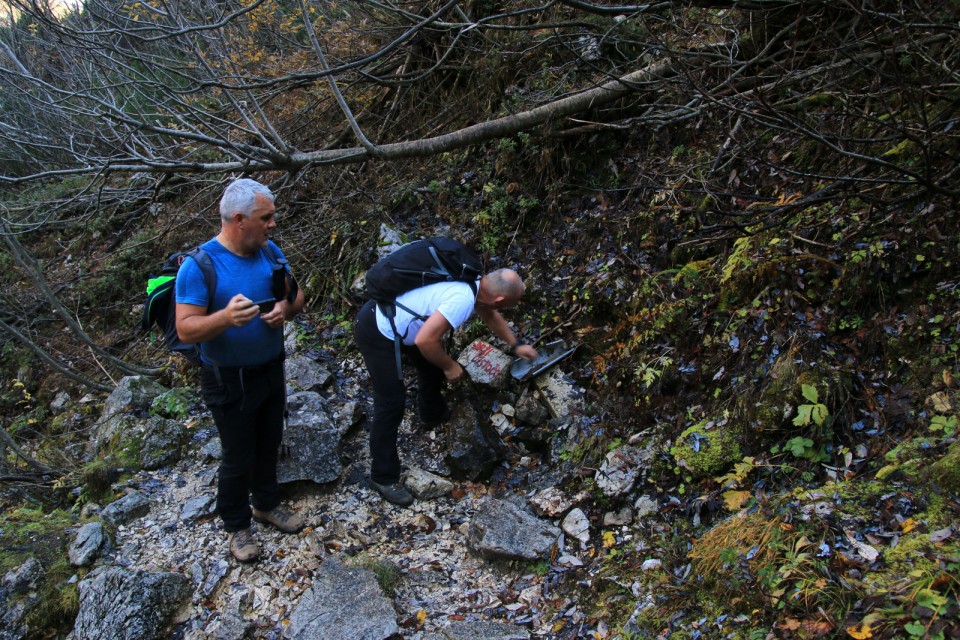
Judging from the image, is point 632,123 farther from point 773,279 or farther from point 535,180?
point 773,279

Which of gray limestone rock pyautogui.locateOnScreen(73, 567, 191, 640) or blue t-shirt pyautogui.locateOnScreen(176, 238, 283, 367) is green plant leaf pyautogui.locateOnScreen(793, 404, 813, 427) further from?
gray limestone rock pyautogui.locateOnScreen(73, 567, 191, 640)

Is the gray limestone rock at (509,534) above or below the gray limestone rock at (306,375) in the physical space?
below

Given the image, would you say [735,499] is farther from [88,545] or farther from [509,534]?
[88,545]

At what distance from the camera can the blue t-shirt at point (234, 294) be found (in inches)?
115

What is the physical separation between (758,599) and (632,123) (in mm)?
3803

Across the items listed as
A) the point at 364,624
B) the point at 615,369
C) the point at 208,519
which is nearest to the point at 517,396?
the point at 615,369

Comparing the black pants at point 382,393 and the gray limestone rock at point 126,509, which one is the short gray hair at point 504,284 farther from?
the gray limestone rock at point 126,509

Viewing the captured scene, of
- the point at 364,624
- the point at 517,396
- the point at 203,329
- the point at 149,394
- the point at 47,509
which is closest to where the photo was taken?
the point at 203,329

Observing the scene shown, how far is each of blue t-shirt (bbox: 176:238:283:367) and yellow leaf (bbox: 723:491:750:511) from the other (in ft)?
8.72

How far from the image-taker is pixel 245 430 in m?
3.40

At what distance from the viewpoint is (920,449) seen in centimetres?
271

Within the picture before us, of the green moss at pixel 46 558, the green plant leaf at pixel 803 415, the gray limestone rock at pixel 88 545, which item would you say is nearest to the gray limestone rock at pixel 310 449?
the gray limestone rock at pixel 88 545

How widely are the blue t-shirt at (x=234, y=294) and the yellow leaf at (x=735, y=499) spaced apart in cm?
266

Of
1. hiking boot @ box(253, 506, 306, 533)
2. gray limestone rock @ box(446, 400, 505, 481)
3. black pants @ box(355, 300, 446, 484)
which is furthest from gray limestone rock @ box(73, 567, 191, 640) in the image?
gray limestone rock @ box(446, 400, 505, 481)
